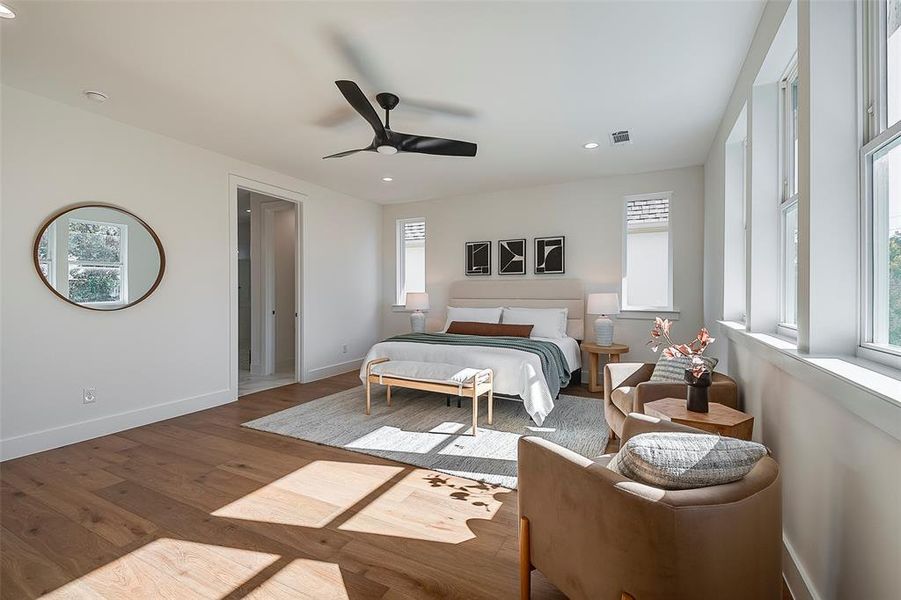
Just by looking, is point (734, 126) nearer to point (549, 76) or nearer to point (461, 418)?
point (549, 76)

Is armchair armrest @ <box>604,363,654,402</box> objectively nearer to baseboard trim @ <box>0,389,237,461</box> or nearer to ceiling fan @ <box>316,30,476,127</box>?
ceiling fan @ <box>316,30,476,127</box>

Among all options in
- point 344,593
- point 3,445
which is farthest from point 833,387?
point 3,445

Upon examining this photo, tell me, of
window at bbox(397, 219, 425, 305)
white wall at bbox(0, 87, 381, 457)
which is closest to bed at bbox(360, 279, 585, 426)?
window at bbox(397, 219, 425, 305)

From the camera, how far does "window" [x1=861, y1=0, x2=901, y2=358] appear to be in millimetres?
1241

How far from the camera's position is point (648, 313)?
499 cm

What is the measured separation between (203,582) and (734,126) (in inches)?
159

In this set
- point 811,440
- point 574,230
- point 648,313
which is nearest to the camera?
point 811,440

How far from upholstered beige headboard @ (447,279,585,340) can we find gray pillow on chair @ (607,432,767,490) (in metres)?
4.16

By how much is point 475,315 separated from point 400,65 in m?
3.44

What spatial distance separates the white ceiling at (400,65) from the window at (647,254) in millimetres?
1067

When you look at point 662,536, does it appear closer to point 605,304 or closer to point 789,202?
point 789,202

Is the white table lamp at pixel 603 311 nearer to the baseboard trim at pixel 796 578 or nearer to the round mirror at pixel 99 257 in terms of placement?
the baseboard trim at pixel 796 578

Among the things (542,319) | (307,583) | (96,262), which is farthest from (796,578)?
(96,262)

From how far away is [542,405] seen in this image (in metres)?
3.58
